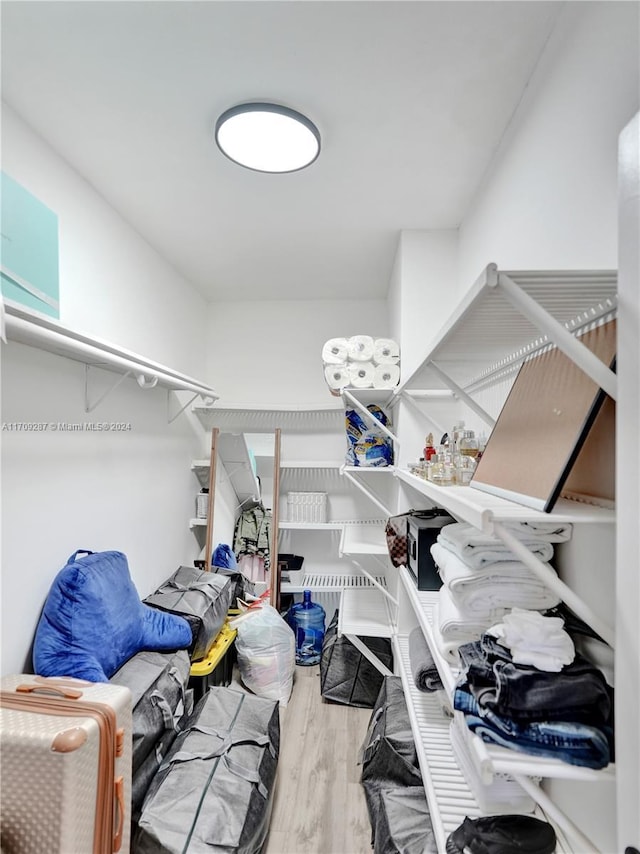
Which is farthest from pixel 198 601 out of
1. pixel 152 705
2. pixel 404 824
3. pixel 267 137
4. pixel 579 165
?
pixel 579 165

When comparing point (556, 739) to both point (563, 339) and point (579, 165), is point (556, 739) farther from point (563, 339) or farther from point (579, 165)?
point (579, 165)

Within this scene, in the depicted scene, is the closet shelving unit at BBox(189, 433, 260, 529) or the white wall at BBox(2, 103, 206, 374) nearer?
the white wall at BBox(2, 103, 206, 374)

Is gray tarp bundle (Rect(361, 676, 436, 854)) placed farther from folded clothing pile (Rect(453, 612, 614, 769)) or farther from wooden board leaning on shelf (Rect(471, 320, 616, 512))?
wooden board leaning on shelf (Rect(471, 320, 616, 512))

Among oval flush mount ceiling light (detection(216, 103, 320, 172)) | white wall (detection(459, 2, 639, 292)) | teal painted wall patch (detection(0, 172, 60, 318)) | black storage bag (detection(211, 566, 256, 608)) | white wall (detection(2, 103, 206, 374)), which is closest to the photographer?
white wall (detection(459, 2, 639, 292))

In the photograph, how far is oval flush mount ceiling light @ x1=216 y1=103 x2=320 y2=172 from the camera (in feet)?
4.66

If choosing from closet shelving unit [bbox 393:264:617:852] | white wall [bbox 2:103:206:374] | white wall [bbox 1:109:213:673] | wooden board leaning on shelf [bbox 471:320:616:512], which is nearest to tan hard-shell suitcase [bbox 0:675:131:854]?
white wall [bbox 1:109:213:673]

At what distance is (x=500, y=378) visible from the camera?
1.40 m

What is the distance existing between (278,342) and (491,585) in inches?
105

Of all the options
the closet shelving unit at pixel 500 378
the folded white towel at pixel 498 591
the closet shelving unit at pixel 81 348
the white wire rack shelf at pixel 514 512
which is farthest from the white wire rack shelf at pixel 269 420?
the white wire rack shelf at pixel 514 512

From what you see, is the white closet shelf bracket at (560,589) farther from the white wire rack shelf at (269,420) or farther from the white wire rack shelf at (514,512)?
the white wire rack shelf at (269,420)

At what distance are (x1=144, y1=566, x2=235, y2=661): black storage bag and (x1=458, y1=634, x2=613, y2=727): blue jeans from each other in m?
1.76

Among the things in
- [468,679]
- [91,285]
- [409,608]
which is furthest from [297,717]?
[91,285]

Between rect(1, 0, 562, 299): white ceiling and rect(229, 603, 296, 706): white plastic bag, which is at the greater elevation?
rect(1, 0, 562, 299): white ceiling

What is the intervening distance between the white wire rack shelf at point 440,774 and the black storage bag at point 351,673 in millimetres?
814
